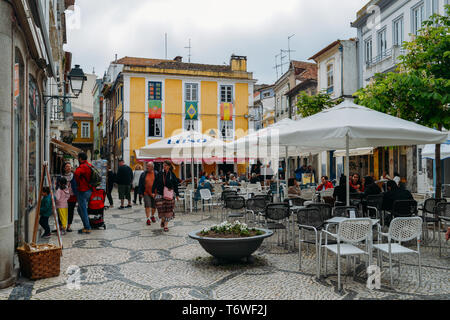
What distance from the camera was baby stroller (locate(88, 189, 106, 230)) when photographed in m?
9.87

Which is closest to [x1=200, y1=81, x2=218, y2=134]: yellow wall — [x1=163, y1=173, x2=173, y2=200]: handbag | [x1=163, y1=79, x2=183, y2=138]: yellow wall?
[x1=163, y1=79, x2=183, y2=138]: yellow wall

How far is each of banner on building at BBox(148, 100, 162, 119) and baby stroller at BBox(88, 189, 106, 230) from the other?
23.0 meters

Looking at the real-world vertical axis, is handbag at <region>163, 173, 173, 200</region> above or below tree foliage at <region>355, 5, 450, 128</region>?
below

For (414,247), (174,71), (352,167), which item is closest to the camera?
(414,247)

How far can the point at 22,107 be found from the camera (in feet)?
22.2

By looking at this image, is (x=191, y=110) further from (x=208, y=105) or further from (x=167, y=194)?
(x=167, y=194)

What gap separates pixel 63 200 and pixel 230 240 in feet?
17.6

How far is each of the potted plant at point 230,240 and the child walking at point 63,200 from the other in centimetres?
461

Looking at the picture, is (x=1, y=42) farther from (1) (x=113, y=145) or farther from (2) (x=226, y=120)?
(1) (x=113, y=145)

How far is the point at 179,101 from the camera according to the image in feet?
111

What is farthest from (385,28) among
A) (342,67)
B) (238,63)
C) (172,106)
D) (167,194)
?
(167,194)

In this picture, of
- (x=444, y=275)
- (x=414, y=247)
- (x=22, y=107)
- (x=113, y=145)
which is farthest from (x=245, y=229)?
(x=113, y=145)

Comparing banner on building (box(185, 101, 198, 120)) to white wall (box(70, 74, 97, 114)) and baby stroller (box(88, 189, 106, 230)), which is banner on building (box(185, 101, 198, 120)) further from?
white wall (box(70, 74, 97, 114))
